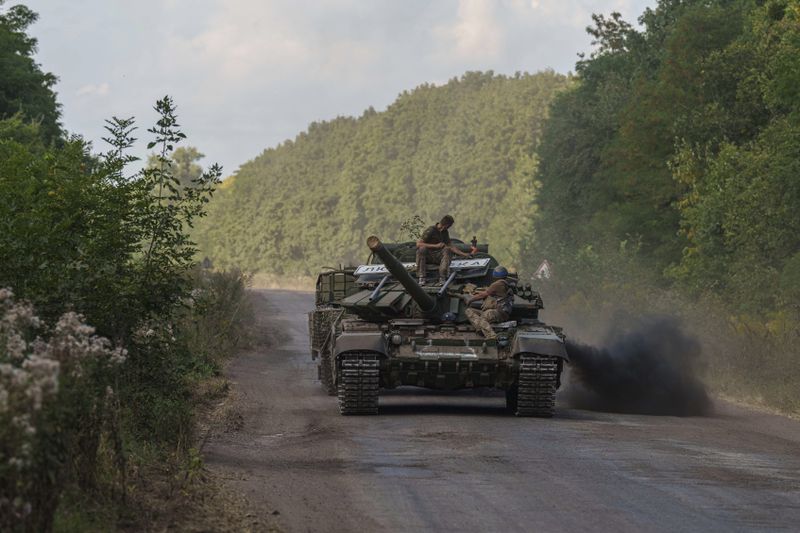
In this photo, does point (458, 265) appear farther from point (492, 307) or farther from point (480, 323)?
point (480, 323)

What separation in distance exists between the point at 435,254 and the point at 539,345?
132 inches

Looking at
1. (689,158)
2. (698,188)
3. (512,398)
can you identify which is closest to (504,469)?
(512,398)

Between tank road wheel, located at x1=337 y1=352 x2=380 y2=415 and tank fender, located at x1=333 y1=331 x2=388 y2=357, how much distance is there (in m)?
0.13

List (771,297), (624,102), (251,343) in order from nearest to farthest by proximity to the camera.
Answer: (771,297), (251,343), (624,102)

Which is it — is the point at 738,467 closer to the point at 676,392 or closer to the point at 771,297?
the point at 676,392

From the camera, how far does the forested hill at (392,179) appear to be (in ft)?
332

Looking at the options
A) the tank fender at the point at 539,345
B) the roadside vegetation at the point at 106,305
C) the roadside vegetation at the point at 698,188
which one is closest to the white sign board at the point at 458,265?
the tank fender at the point at 539,345

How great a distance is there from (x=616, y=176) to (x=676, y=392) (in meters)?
29.0

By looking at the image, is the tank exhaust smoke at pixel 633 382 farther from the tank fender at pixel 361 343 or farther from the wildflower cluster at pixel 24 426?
the wildflower cluster at pixel 24 426

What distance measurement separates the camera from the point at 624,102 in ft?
189

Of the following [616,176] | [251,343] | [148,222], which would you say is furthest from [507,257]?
[148,222]

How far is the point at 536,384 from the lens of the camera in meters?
19.1

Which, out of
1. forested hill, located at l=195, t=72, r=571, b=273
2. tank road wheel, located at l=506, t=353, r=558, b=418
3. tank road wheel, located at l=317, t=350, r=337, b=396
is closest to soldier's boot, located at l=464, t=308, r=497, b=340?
tank road wheel, located at l=506, t=353, r=558, b=418

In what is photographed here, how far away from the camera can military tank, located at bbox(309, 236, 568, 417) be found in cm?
1900
